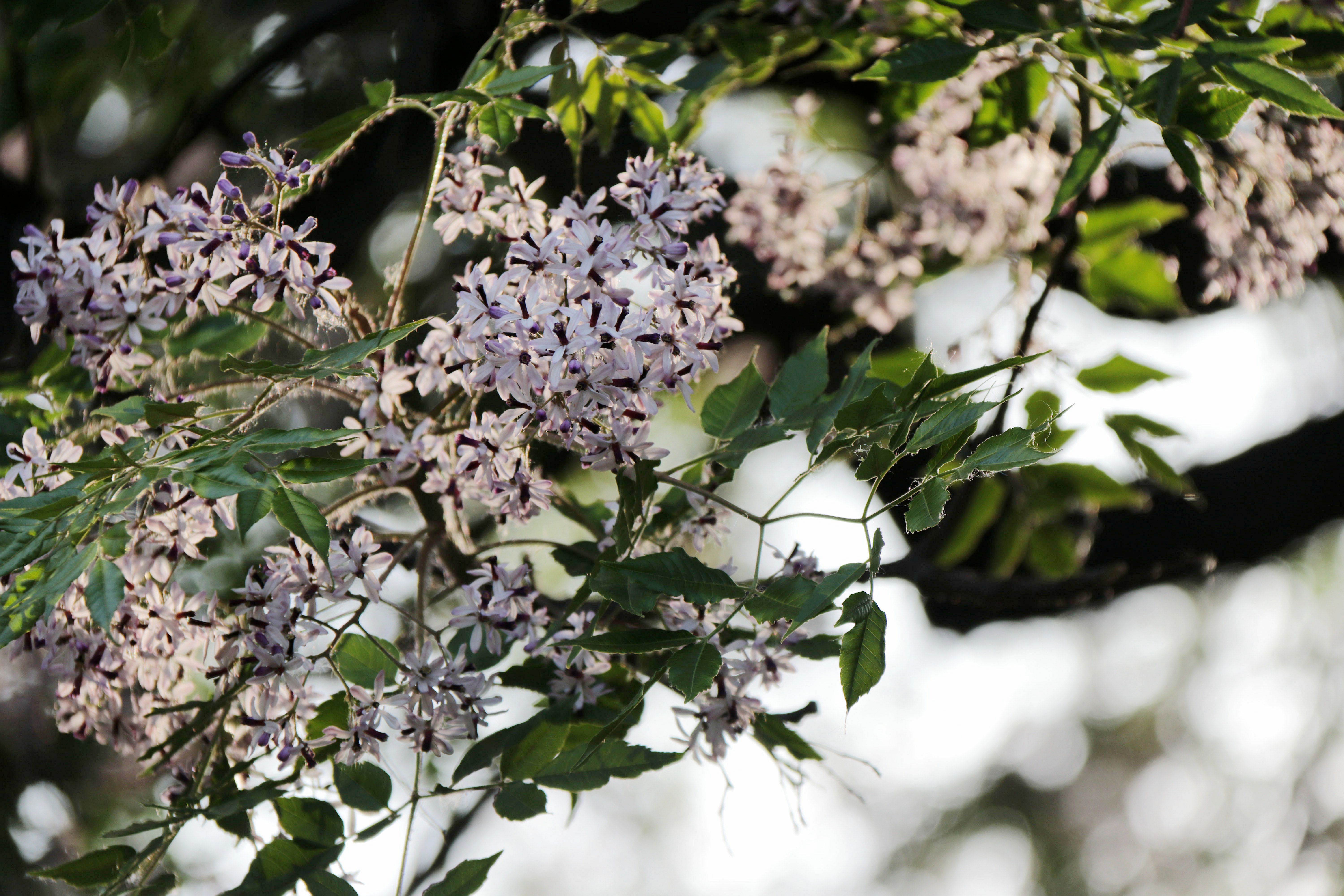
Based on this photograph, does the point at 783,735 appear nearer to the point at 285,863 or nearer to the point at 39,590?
the point at 285,863

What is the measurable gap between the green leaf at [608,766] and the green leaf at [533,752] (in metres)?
0.02

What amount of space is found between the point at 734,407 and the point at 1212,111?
0.49 m

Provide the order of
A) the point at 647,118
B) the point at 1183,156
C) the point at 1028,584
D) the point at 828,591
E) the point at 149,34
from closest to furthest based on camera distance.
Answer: the point at 828,591 < the point at 1183,156 < the point at 647,118 < the point at 149,34 < the point at 1028,584

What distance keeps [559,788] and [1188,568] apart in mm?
1183

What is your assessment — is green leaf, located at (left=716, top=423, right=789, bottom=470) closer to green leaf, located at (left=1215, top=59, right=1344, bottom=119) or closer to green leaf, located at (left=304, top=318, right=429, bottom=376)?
green leaf, located at (left=304, top=318, right=429, bottom=376)

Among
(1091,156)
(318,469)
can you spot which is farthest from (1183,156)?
(318,469)

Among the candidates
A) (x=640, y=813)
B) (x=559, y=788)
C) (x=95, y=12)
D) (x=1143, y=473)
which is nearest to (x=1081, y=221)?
(x=1143, y=473)

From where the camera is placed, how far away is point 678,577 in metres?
0.62

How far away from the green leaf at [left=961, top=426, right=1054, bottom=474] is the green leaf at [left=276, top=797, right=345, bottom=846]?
538 millimetres

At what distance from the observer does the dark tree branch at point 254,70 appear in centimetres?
144

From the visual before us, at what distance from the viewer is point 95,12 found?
921 millimetres

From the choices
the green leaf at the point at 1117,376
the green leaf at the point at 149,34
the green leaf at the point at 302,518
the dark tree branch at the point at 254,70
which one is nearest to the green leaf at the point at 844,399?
the green leaf at the point at 302,518

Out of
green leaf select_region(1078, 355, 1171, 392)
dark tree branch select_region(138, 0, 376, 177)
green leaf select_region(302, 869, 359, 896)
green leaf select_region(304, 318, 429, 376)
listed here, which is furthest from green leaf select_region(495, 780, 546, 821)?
dark tree branch select_region(138, 0, 376, 177)

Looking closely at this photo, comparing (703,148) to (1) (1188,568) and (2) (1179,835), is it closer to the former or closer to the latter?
(1) (1188,568)
